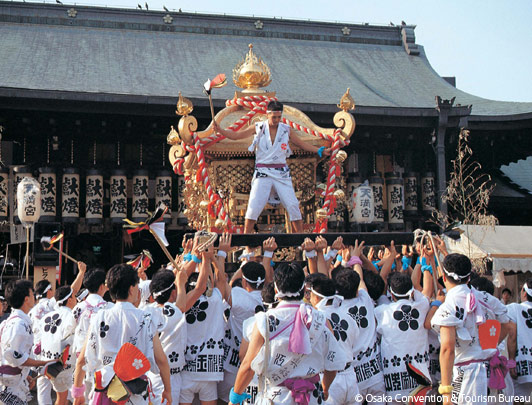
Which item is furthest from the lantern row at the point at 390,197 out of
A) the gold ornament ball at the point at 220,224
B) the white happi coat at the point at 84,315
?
the white happi coat at the point at 84,315

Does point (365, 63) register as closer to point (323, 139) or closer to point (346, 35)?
point (346, 35)

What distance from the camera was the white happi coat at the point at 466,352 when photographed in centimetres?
471

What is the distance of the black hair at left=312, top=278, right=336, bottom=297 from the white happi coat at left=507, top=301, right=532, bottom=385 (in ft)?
6.53

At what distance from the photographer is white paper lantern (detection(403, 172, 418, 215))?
14609mm

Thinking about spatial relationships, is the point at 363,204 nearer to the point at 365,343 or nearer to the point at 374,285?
the point at 374,285

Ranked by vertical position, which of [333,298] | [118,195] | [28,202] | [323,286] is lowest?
[333,298]

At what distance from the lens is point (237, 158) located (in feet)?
34.1

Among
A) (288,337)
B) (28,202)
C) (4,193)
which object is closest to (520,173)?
(28,202)

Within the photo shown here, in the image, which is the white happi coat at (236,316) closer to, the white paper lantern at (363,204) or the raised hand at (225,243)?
the raised hand at (225,243)

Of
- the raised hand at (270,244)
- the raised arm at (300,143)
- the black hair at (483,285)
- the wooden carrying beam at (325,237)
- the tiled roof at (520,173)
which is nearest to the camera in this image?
the black hair at (483,285)

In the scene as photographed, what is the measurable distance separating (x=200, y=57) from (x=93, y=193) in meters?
5.59

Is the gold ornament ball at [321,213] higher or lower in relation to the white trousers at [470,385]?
higher

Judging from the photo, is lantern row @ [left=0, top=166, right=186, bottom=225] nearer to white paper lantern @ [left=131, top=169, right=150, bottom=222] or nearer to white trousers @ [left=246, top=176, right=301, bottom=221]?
white paper lantern @ [left=131, top=169, right=150, bottom=222]

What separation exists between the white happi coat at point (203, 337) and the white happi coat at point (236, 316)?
0.18 m
